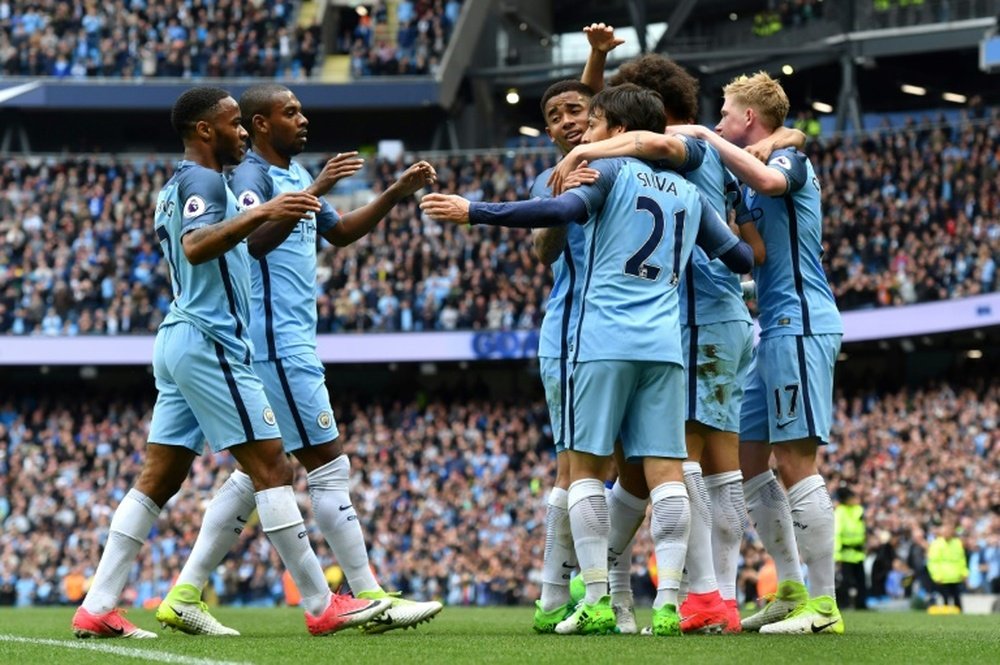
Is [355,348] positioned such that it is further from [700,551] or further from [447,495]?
[700,551]

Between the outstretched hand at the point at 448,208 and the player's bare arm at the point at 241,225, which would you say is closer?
the outstretched hand at the point at 448,208

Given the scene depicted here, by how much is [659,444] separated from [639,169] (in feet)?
4.12

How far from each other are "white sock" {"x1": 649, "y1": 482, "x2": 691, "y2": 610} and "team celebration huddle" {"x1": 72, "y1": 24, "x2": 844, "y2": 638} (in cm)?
1

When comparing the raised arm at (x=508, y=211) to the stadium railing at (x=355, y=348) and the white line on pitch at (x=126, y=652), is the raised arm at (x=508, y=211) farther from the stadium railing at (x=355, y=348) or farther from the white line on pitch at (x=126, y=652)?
the stadium railing at (x=355, y=348)

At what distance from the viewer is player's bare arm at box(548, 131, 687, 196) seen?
281 inches

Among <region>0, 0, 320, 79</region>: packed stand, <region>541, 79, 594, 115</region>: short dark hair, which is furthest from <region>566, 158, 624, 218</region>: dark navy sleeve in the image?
<region>0, 0, 320, 79</region>: packed stand

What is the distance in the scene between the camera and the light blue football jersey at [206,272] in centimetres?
726

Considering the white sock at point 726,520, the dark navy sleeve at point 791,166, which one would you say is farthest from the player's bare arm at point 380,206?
the white sock at point 726,520

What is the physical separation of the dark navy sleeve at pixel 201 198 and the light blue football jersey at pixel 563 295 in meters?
1.65

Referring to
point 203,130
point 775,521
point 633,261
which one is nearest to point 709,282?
point 633,261

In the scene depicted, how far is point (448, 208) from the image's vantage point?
22.3 feet

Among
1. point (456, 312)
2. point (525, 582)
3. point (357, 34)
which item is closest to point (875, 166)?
point (456, 312)

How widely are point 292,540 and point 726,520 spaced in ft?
7.07

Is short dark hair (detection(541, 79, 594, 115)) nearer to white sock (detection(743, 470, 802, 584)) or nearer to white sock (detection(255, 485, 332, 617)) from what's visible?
white sock (detection(743, 470, 802, 584))
